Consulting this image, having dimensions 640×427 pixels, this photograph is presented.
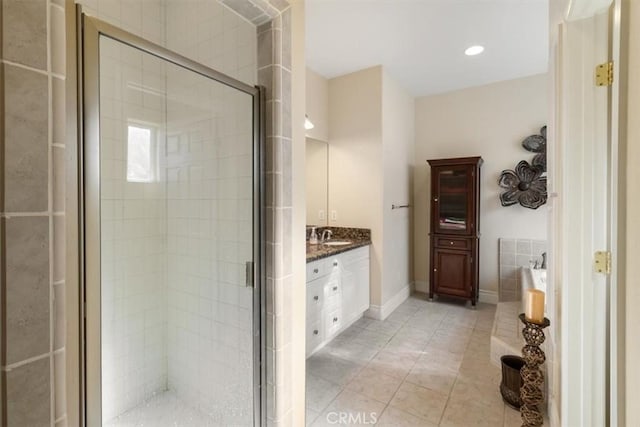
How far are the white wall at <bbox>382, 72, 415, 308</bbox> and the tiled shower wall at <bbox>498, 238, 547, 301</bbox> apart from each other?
1.15 metres

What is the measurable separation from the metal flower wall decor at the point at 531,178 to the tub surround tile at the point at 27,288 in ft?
14.0

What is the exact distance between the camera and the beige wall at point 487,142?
11.9ft

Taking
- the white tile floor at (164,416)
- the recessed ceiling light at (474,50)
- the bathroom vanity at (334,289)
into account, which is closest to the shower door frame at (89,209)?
the white tile floor at (164,416)

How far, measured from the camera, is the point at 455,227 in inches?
148

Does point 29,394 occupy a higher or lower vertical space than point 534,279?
higher

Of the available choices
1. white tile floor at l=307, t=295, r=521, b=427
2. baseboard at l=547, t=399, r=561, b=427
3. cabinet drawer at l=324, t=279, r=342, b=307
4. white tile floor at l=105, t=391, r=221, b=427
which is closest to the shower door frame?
white tile floor at l=105, t=391, r=221, b=427

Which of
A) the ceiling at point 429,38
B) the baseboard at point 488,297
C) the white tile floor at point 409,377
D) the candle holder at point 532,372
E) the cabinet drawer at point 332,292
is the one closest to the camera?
the candle holder at point 532,372

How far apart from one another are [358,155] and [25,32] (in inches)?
122

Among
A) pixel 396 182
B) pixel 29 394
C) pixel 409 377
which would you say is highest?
pixel 396 182

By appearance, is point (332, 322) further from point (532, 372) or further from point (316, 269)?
point (532, 372)

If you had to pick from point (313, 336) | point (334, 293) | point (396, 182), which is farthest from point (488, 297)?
point (313, 336)

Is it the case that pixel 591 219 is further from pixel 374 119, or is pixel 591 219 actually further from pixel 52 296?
pixel 374 119

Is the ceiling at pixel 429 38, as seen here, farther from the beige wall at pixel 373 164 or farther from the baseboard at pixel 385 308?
the baseboard at pixel 385 308

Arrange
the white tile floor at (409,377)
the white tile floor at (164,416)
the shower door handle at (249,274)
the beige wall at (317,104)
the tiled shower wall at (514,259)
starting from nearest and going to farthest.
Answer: the shower door handle at (249,274), the white tile floor at (164,416), the white tile floor at (409,377), the beige wall at (317,104), the tiled shower wall at (514,259)
